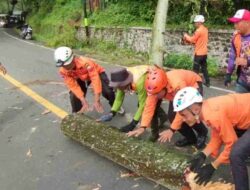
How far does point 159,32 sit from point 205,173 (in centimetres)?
807

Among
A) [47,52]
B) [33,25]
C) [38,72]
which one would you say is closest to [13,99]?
[38,72]

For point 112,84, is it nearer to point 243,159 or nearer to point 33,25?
point 243,159

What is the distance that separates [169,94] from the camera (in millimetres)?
5480

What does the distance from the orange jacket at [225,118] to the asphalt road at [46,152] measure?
3.43 ft

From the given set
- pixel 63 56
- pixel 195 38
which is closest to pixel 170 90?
pixel 63 56

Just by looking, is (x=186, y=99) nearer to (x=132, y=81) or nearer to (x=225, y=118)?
(x=225, y=118)

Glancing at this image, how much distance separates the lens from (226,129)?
4066 millimetres

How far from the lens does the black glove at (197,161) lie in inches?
176

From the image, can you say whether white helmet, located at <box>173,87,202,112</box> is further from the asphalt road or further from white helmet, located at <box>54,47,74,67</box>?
white helmet, located at <box>54,47,74,67</box>

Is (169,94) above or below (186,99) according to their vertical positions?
below

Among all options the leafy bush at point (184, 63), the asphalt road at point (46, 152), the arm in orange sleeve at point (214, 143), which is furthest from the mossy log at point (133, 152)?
the leafy bush at point (184, 63)

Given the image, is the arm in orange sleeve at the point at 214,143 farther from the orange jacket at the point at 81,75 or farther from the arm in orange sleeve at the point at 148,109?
the orange jacket at the point at 81,75

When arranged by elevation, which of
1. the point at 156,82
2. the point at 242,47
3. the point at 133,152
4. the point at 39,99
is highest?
the point at 242,47

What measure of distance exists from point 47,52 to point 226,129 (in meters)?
14.2
